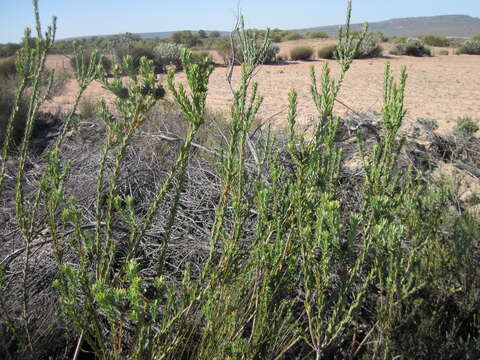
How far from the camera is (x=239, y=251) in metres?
2.32

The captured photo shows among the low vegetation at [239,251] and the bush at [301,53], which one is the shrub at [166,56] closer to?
the bush at [301,53]

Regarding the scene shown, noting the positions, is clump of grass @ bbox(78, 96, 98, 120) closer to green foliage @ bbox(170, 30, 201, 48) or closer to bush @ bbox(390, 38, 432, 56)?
bush @ bbox(390, 38, 432, 56)

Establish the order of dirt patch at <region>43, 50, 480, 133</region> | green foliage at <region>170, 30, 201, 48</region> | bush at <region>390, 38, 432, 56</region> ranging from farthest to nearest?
green foliage at <region>170, 30, 201, 48</region>
bush at <region>390, 38, 432, 56</region>
dirt patch at <region>43, 50, 480, 133</region>

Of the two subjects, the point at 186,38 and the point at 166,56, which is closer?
the point at 166,56

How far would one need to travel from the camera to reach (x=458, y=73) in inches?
739

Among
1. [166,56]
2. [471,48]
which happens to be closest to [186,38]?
[166,56]

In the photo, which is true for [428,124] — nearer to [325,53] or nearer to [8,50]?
[325,53]

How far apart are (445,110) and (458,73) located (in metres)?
9.48

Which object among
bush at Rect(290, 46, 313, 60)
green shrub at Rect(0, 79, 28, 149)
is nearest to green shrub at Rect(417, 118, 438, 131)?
green shrub at Rect(0, 79, 28, 149)

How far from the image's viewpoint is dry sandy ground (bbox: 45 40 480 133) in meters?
10.2

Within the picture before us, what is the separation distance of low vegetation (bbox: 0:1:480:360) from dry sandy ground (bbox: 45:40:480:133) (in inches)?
162

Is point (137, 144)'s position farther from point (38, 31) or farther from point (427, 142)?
point (427, 142)

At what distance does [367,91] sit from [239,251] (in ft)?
42.7

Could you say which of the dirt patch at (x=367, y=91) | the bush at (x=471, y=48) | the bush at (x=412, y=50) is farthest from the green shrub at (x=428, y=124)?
the bush at (x=471, y=48)
